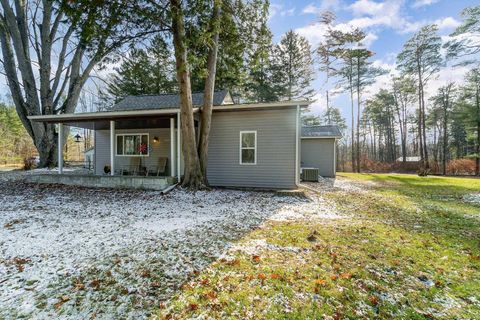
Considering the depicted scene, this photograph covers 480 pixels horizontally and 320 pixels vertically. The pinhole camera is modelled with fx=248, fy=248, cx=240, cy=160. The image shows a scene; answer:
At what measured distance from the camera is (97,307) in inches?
95.7

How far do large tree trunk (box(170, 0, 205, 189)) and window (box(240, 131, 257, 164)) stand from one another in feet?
6.22

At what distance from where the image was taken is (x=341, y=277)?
9.48 feet

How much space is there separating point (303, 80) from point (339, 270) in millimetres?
23229

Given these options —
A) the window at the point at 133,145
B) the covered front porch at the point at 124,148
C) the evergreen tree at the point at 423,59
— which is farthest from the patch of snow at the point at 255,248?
the evergreen tree at the point at 423,59

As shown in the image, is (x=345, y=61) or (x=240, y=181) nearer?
(x=240, y=181)

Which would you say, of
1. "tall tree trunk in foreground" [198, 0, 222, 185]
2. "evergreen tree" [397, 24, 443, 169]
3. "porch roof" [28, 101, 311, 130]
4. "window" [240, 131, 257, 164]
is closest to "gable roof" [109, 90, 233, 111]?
"porch roof" [28, 101, 311, 130]

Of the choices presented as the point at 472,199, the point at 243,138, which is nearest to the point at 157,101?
the point at 243,138

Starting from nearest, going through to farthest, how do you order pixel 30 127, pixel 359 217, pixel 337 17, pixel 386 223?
pixel 386 223 < pixel 359 217 < pixel 337 17 < pixel 30 127

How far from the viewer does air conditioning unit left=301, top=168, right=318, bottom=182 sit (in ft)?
43.1

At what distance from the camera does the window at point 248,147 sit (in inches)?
387

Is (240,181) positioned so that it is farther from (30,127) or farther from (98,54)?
(30,127)

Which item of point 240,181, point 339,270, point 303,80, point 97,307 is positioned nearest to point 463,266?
point 339,270

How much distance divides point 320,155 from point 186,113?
10.9 meters

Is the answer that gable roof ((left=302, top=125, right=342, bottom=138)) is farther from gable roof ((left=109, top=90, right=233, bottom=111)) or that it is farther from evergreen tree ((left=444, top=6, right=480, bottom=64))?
evergreen tree ((left=444, top=6, right=480, bottom=64))
